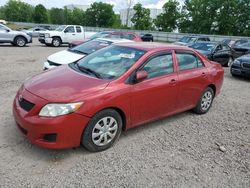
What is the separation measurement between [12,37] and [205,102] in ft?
51.4

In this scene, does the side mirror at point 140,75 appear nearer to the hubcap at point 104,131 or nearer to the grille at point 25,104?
the hubcap at point 104,131

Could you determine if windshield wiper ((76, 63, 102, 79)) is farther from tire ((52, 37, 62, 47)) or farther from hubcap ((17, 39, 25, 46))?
tire ((52, 37, 62, 47))

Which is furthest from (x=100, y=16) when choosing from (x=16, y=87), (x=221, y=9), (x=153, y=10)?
(x=16, y=87)

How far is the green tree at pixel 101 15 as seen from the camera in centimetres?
7950

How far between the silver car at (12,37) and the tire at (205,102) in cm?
1560

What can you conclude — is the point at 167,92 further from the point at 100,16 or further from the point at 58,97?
the point at 100,16

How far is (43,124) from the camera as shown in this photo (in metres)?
3.48

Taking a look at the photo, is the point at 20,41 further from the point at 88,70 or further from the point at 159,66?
the point at 159,66

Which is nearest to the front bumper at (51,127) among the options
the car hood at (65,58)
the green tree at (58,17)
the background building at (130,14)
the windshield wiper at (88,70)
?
the windshield wiper at (88,70)

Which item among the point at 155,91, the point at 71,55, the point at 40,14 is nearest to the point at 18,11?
the point at 40,14

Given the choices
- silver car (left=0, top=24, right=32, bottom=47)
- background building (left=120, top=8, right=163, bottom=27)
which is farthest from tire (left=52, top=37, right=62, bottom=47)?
background building (left=120, top=8, right=163, bottom=27)

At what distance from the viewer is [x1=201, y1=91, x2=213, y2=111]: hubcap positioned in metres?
5.81

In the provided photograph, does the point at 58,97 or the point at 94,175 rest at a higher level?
the point at 58,97

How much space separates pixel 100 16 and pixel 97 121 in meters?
80.3
